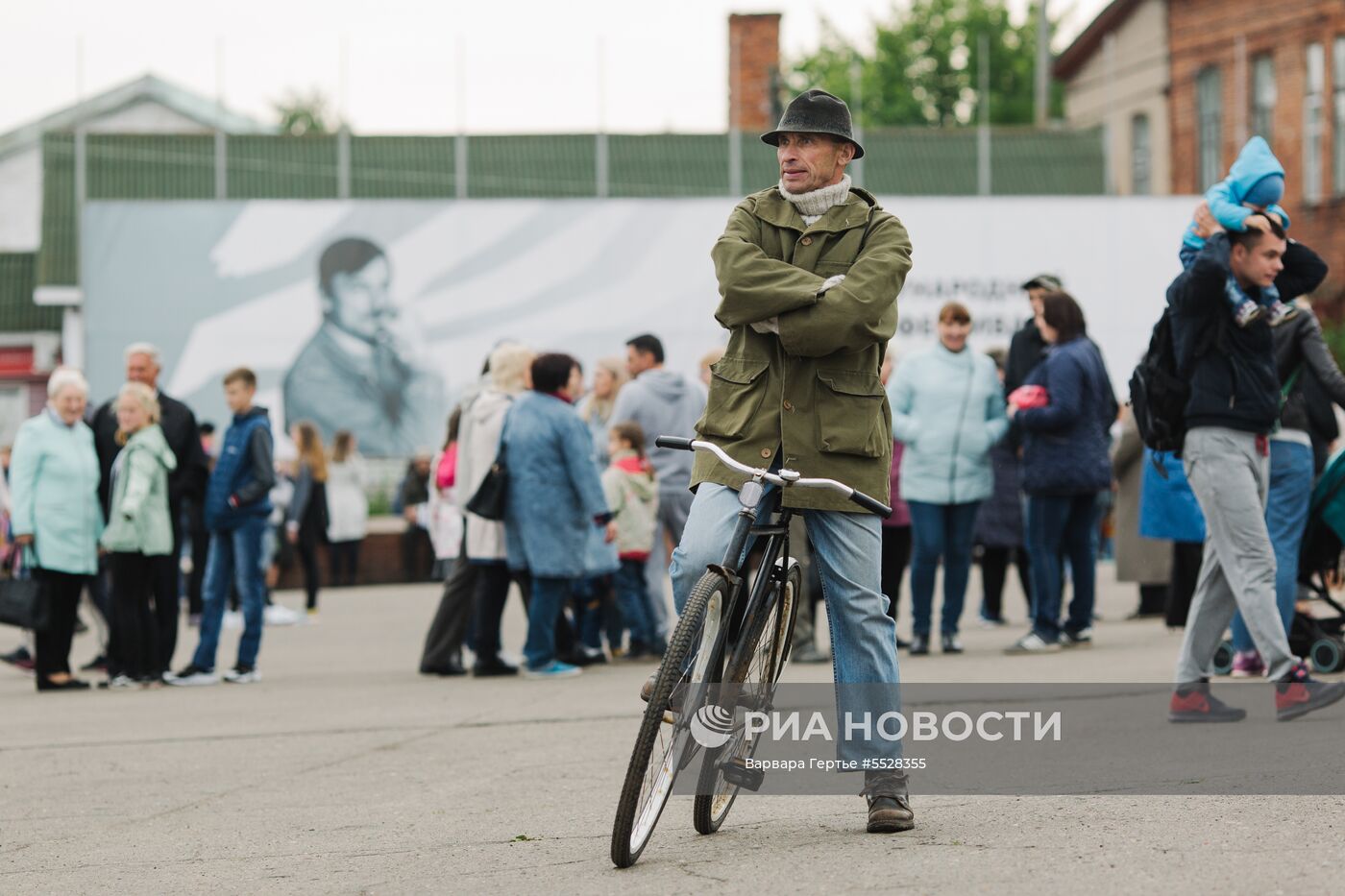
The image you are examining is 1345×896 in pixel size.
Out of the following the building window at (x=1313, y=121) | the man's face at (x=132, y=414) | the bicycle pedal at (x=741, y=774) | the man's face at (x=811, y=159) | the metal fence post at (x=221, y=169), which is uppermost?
the building window at (x=1313, y=121)

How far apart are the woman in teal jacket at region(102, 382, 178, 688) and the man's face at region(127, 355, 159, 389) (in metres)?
0.16

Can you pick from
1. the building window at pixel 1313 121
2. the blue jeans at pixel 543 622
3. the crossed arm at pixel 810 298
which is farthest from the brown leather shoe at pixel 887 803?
the building window at pixel 1313 121

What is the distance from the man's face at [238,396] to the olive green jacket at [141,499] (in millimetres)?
520

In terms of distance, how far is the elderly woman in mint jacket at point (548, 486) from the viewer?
1156 centimetres

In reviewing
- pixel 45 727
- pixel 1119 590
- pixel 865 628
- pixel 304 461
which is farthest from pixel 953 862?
pixel 304 461

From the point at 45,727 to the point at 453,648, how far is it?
2.73m

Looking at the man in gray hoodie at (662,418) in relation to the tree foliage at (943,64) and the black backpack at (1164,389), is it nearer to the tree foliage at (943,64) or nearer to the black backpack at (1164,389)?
the black backpack at (1164,389)

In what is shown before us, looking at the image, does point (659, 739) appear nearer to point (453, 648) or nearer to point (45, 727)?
point (45, 727)

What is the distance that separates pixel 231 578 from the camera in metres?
12.3

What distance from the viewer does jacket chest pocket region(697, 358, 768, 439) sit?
579 cm

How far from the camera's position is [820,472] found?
5.75 meters

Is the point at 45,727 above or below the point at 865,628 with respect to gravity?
below

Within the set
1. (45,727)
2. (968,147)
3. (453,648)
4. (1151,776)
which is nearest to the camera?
(1151,776)

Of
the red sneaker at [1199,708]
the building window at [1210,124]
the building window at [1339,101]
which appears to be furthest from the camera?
the building window at [1210,124]
